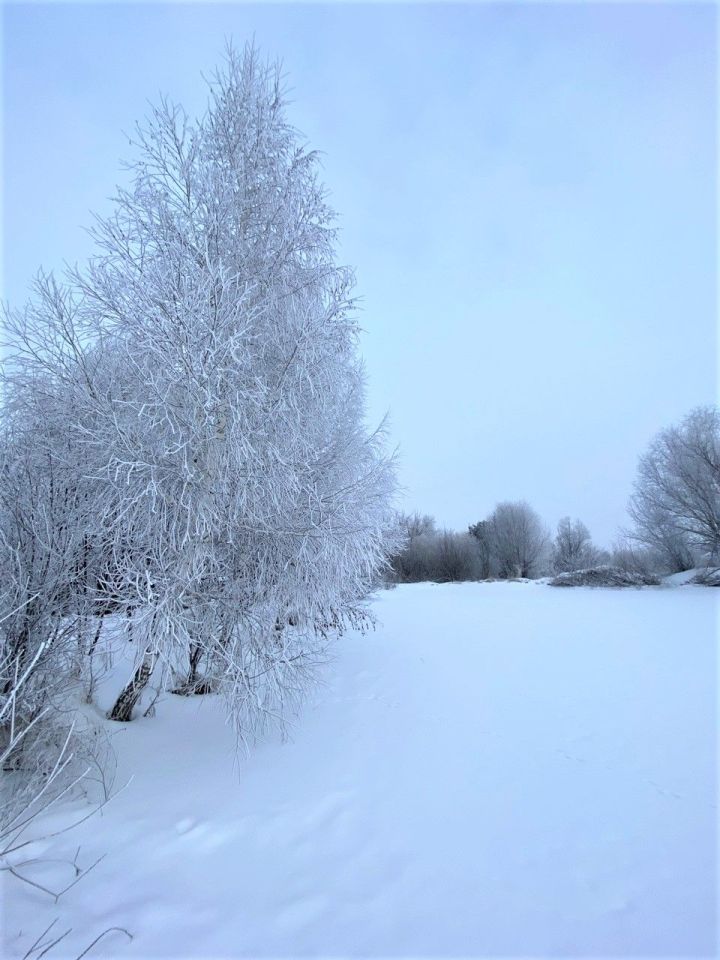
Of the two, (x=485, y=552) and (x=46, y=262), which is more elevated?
(x=46, y=262)

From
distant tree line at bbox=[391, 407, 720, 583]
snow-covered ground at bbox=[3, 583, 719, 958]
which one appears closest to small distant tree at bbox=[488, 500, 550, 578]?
distant tree line at bbox=[391, 407, 720, 583]

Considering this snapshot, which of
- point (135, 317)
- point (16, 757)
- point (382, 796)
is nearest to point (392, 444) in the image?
point (135, 317)

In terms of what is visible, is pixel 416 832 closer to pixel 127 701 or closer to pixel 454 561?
pixel 127 701

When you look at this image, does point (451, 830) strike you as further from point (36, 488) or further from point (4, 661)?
point (36, 488)

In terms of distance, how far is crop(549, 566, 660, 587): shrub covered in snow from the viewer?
1380 cm

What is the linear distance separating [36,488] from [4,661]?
1.17m

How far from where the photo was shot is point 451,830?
7.76 feet

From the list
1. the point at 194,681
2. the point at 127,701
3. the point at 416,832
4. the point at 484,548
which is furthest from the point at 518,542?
the point at 416,832

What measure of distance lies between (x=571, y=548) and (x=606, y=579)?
17234 mm

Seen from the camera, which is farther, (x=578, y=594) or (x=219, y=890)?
(x=578, y=594)

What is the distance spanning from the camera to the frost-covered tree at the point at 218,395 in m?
3.00

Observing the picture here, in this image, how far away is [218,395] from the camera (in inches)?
124

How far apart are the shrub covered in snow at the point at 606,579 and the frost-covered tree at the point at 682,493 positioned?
118 inches

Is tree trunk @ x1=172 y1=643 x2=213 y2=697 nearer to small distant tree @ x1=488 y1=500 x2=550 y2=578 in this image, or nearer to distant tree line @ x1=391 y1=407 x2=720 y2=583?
distant tree line @ x1=391 y1=407 x2=720 y2=583
